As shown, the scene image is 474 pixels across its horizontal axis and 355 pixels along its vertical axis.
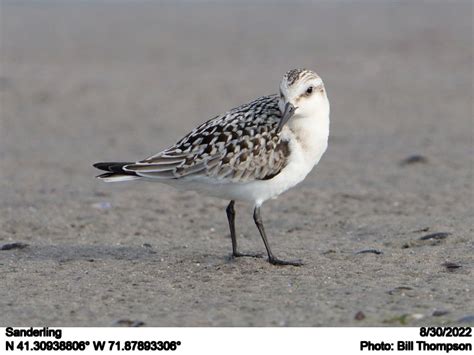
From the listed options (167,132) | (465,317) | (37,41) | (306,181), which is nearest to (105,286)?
(465,317)

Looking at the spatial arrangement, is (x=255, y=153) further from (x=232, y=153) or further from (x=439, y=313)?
(x=439, y=313)

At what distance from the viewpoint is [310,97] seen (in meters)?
8.38

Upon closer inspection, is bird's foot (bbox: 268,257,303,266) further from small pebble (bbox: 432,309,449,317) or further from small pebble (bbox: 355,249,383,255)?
small pebble (bbox: 432,309,449,317)

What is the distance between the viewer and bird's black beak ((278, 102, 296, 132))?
8.13m

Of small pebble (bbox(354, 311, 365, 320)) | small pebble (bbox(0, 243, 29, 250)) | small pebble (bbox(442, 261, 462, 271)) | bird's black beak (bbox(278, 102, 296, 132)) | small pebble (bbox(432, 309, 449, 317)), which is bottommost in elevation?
small pebble (bbox(432, 309, 449, 317))

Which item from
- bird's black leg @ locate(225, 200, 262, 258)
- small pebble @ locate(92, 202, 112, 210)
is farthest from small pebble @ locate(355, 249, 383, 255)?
small pebble @ locate(92, 202, 112, 210)

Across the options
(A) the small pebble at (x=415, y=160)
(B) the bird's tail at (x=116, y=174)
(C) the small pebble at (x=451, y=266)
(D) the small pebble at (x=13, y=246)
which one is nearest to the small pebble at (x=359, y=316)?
(C) the small pebble at (x=451, y=266)

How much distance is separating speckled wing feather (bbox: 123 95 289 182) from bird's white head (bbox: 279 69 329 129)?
0.22 m

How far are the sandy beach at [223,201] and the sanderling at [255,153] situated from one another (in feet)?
2.42

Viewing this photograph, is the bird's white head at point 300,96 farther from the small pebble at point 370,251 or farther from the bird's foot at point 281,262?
the small pebble at point 370,251

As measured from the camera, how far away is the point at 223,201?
12.0 meters

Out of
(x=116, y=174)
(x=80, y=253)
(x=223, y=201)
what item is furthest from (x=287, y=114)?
(x=223, y=201)

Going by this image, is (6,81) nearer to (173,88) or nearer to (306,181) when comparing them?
(173,88)

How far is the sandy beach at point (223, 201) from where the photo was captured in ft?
24.7
